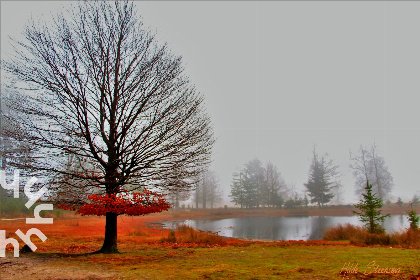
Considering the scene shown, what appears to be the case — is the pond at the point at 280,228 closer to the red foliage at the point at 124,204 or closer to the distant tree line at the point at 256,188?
the red foliage at the point at 124,204

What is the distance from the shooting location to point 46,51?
9078 mm

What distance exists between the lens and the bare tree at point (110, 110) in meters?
9.04

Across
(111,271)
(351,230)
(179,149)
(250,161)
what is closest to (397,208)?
(250,161)

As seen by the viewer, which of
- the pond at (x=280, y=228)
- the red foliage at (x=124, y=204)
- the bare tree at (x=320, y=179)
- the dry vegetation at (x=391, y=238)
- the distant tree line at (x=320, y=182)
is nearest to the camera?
the red foliage at (x=124, y=204)

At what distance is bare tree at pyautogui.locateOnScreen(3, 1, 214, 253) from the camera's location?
9.04 metres

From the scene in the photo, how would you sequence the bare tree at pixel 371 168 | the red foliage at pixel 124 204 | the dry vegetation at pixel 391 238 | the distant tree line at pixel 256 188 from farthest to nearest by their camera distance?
the distant tree line at pixel 256 188 → the bare tree at pixel 371 168 → the dry vegetation at pixel 391 238 → the red foliage at pixel 124 204

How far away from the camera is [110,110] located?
9820 millimetres

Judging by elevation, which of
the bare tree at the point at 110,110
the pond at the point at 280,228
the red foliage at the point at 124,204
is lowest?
the pond at the point at 280,228

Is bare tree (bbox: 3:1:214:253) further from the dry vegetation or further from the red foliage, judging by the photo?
the dry vegetation

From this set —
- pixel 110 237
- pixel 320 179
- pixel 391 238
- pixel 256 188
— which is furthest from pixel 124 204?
pixel 256 188

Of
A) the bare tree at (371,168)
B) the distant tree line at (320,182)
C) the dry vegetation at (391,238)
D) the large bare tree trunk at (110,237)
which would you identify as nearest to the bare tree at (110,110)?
the large bare tree trunk at (110,237)

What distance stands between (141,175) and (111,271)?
3.91 m

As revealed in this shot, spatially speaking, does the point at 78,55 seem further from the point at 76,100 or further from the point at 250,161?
the point at 250,161

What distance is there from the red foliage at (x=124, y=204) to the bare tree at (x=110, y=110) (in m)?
0.48
